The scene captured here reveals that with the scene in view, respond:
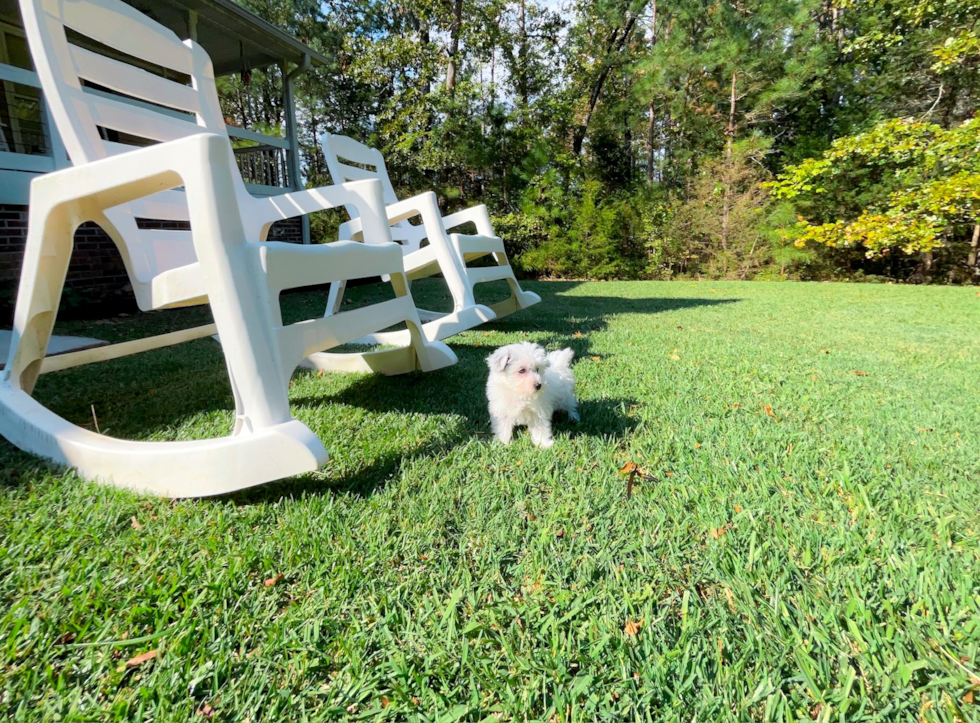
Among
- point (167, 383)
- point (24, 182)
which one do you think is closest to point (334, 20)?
point (24, 182)

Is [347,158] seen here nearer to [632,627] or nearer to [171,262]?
[171,262]

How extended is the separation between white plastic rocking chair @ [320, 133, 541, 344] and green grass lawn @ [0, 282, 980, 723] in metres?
0.89

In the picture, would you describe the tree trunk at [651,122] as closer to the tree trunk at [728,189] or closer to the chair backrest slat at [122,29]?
the tree trunk at [728,189]

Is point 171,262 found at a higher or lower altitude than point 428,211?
lower

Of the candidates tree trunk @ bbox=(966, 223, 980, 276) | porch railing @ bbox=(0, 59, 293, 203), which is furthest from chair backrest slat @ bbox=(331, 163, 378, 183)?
tree trunk @ bbox=(966, 223, 980, 276)

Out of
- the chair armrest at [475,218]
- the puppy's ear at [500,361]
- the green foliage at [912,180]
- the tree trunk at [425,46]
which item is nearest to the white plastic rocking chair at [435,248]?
the chair armrest at [475,218]

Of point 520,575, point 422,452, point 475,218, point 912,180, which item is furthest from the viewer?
point 912,180

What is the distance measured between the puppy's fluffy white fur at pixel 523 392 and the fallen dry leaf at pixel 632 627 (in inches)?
33.7

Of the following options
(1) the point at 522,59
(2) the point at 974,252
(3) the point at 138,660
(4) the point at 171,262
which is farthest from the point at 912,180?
(3) the point at 138,660

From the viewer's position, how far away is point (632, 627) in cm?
95

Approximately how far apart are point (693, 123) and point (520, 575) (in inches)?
515

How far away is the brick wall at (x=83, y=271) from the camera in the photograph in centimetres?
424

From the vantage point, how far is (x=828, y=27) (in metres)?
11.3

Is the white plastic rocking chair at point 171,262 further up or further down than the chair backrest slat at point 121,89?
further down
